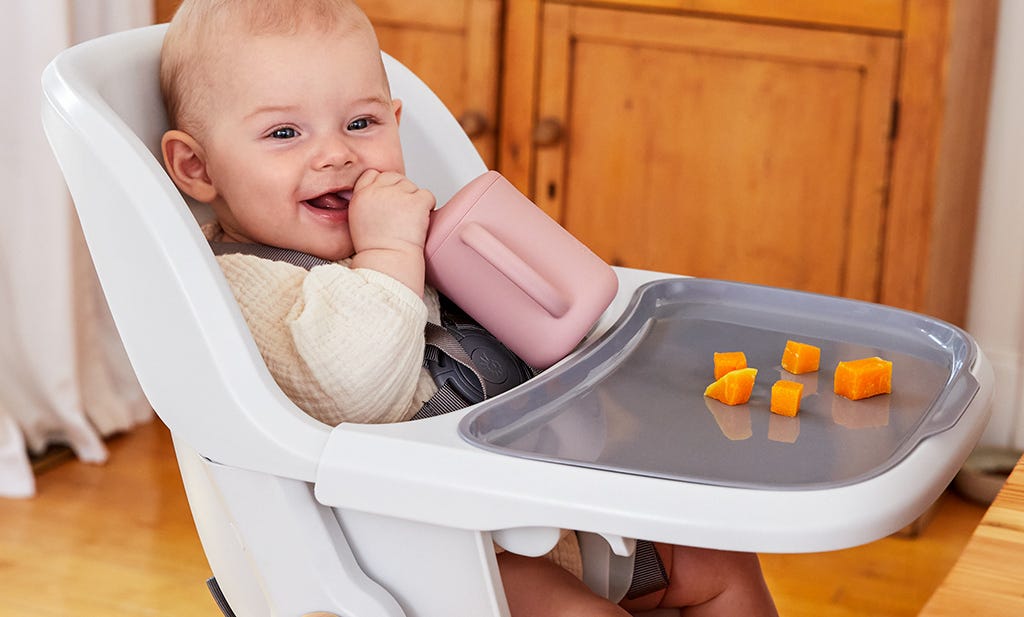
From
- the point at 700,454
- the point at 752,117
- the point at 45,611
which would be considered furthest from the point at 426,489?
the point at 752,117

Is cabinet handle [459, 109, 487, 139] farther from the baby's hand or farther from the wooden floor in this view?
the baby's hand

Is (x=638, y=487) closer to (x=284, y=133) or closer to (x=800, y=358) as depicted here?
(x=800, y=358)

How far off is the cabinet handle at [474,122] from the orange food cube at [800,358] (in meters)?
1.07

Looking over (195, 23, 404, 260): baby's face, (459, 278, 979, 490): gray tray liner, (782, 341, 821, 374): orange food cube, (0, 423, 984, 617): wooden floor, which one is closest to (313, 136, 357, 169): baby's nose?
(195, 23, 404, 260): baby's face

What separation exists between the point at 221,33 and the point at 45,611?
0.92m

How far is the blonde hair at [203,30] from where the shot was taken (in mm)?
949

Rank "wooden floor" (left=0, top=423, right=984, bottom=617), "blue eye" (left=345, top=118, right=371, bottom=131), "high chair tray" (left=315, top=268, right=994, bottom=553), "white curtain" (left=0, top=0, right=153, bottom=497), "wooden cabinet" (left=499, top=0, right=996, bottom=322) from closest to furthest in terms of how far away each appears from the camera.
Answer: "high chair tray" (left=315, top=268, right=994, bottom=553) < "blue eye" (left=345, top=118, right=371, bottom=131) < "wooden floor" (left=0, top=423, right=984, bottom=617) < "wooden cabinet" (left=499, top=0, right=996, bottom=322) < "white curtain" (left=0, top=0, right=153, bottom=497)

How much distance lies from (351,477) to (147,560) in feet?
3.49

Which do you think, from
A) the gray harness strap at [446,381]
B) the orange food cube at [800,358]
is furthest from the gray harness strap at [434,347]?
the orange food cube at [800,358]

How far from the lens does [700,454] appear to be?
2.49 ft

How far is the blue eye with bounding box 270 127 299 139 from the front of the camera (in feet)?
3.16

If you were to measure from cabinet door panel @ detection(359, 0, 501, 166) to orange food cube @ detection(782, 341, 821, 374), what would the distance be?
1074 mm

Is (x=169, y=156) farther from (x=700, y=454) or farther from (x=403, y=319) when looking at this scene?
(x=700, y=454)

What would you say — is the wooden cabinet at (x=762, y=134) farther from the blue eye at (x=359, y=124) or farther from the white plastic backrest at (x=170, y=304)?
the white plastic backrest at (x=170, y=304)
